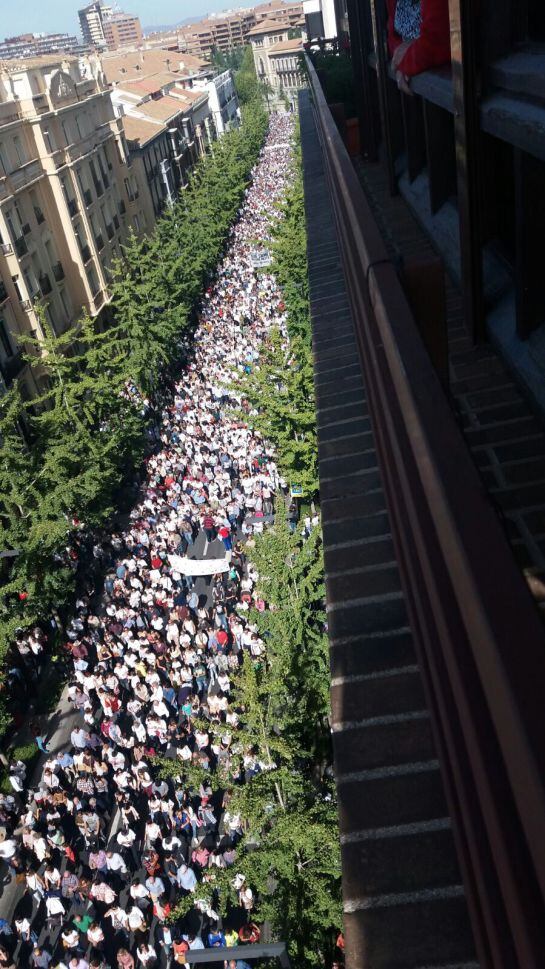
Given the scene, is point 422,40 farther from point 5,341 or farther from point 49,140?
point 49,140

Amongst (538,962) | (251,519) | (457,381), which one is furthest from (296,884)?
(251,519)

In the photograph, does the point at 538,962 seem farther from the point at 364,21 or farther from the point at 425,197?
the point at 364,21

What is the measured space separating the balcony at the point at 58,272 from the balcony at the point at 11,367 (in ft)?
22.8

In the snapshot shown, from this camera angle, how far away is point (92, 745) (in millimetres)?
15461

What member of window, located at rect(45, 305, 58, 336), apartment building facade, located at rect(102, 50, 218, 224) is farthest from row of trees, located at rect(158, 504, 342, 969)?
apartment building facade, located at rect(102, 50, 218, 224)

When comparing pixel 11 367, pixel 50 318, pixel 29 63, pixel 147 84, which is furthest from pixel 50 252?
pixel 147 84

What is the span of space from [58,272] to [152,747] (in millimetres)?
26167

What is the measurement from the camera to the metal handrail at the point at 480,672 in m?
1.14

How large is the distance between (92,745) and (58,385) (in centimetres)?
1169

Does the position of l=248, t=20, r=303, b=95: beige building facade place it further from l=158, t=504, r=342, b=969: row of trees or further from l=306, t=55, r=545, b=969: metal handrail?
l=306, t=55, r=545, b=969: metal handrail

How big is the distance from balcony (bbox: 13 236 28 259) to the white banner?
16.6m

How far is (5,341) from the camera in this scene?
29.1m

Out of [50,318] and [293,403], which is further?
[50,318]

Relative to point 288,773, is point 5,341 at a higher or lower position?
lower
